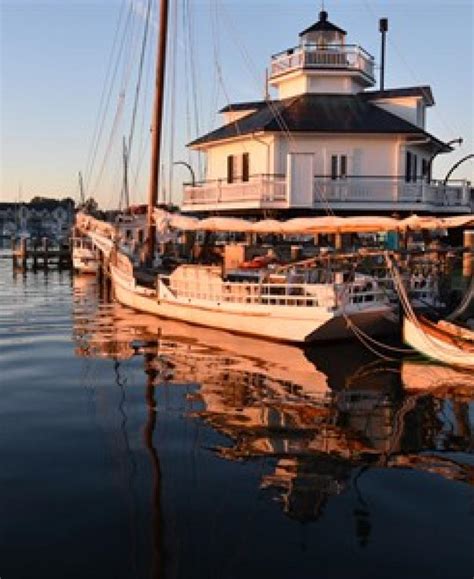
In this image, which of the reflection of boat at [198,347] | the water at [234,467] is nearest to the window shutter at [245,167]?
the reflection of boat at [198,347]

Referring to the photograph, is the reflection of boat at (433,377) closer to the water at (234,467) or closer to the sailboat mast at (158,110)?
the water at (234,467)

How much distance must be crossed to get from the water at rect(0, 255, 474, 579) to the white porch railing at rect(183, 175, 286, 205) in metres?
14.1

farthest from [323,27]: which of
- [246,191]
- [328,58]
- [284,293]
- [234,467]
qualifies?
[234,467]

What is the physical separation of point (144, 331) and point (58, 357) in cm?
499

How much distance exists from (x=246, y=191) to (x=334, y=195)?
4324mm

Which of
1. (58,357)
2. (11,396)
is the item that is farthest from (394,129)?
(11,396)

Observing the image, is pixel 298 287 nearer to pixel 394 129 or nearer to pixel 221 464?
pixel 221 464

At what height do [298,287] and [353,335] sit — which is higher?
[298,287]

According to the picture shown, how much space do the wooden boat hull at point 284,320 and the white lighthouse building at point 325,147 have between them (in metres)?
9.41

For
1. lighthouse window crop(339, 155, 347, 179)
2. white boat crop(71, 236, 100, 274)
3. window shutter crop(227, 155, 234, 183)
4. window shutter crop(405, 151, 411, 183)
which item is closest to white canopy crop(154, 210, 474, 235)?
window shutter crop(227, 155, 234, 183)

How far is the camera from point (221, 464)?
32.0ft

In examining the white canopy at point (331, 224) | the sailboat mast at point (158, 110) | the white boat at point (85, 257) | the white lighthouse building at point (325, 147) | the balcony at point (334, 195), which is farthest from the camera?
the white boat at point (85, 257)

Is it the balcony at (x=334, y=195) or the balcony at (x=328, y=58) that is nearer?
the balcony at (x=334, y=195)

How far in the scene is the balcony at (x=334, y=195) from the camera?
30672 millimetres
